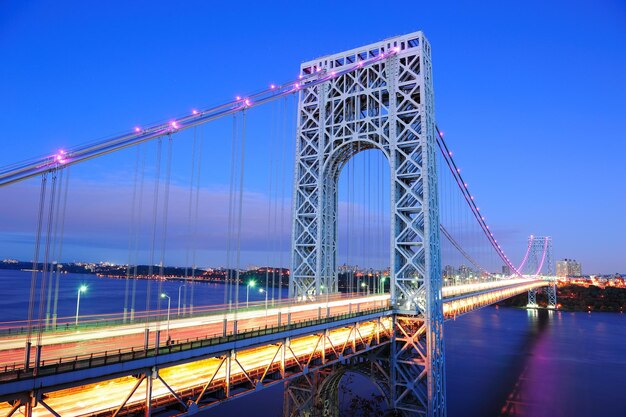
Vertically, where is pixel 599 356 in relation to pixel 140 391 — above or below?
below

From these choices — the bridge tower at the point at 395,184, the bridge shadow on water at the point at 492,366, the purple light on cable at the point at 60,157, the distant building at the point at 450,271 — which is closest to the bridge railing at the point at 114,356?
the purple light on cable at the point at 60,157

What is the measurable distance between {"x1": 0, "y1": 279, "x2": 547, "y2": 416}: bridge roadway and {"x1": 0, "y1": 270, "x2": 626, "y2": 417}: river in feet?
72.9

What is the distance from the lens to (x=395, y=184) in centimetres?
2866

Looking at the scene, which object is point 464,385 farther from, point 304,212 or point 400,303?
point 304,212

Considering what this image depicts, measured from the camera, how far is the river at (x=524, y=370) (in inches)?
1607

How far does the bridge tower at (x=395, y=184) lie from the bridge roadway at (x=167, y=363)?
19.7 feet

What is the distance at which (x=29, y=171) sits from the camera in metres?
11.5

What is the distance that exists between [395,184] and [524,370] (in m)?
40.9

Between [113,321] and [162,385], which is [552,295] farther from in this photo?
[162,385]

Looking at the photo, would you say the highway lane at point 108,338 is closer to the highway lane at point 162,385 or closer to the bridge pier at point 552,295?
the highway lane at point 162,385

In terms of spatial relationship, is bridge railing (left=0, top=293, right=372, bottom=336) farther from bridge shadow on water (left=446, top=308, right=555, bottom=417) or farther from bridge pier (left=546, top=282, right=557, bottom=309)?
bridge pier (left=546, top=282, right=557, bottom=309)

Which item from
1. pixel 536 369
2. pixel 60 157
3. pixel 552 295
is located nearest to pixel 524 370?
pixel 536 369

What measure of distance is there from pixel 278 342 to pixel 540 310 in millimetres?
134273

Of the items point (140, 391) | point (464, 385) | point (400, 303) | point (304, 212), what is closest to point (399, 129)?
point (304, 212)
